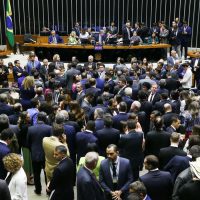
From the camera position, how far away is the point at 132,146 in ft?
21.2

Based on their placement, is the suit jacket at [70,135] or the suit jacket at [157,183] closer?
the suit jacket at [157,183]

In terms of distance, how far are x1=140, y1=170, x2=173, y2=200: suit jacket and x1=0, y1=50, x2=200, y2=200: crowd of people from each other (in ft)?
0.04

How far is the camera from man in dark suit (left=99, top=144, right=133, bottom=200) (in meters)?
5.47

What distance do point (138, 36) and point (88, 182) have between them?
13.4 metres

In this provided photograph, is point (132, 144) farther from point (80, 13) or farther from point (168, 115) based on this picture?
point (80, 13)

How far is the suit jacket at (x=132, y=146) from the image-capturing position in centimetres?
643

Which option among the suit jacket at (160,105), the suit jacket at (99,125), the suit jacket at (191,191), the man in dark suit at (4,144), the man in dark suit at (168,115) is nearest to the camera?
the suit jacket at (191,191)

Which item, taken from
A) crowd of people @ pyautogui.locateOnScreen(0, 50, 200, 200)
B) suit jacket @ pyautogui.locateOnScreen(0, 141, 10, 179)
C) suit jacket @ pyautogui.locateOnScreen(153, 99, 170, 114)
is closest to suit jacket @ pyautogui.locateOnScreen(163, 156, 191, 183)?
crowd of people @ pyautogui.locateOnScreen(0, 50, 200, 200)

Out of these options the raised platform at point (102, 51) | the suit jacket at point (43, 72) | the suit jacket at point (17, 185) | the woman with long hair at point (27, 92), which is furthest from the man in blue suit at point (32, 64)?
the suit jacket at point (17, 185)

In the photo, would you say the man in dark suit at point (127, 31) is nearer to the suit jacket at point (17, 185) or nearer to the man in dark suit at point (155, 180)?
the man in dark suit at point (155, 180)

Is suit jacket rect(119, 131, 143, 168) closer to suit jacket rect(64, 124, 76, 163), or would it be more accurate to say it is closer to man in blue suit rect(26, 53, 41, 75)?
suit jacket rect(64, 124, 76, 163)

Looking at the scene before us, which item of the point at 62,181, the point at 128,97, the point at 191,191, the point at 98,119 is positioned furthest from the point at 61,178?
the point at 128,97

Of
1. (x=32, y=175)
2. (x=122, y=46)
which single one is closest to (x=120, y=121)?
(x=32, y=175)

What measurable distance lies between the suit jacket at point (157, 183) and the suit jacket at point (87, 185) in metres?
0.60
